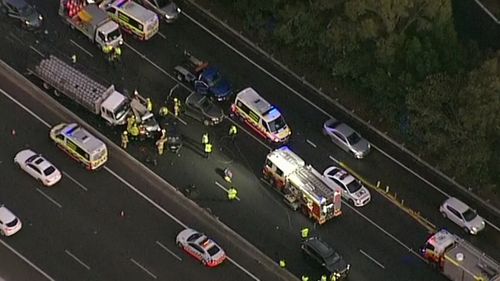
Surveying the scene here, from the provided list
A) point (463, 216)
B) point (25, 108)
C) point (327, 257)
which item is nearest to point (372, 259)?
point (327, 257)

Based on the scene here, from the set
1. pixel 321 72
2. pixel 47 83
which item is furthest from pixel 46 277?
pixel 321 72

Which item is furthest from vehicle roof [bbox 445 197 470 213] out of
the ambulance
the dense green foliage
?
the ambulance

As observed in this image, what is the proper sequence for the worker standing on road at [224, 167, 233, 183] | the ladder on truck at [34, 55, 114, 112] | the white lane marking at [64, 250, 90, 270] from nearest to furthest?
the white lane marking at [64, 250, 90, 270] < the worker standing on road at [224, 167, 233, 183] < the ladder on truck at [34, 55, 114, 112]

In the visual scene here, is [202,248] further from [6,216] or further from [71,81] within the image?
[71,81]

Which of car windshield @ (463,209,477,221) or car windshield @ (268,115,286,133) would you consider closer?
car windshield @ (463,209,477,221)

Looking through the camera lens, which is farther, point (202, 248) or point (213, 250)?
point (213, 250)

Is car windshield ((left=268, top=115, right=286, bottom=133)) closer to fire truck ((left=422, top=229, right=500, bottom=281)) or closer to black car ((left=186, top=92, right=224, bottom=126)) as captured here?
black car ((left=186, top=92, right=224, bottom=126))
